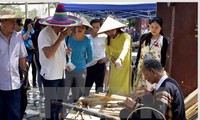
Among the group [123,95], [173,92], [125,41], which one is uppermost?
[125,41]

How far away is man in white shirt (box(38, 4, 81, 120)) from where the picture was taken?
166 inches

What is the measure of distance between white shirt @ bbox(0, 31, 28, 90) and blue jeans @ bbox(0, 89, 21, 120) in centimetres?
8

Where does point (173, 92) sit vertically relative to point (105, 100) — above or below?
above

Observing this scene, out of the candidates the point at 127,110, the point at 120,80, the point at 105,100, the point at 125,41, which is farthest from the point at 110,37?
the point at 127,110

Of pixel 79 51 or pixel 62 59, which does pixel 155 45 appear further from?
pixel 62 59

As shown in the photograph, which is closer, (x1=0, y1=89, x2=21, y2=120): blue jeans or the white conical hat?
(x1=0, y1=89, x2=21, y2=120): blue jeans

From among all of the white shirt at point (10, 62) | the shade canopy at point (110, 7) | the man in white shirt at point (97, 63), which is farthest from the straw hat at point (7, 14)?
the shade canopy at point (110, 7)

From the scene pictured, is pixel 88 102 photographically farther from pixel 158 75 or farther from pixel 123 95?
pixel 158 75

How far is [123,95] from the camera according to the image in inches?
177

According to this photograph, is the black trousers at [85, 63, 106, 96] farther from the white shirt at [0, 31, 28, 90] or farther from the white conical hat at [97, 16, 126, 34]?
the white shirt at [0, 31, 28, 90]

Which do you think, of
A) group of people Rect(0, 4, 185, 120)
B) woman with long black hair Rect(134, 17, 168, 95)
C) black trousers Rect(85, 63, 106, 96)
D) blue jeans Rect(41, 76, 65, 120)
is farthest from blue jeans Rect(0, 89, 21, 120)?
black trousers Rect(85, 63, 106, 96)

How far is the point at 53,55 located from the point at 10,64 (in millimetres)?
477

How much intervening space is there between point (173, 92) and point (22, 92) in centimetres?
205

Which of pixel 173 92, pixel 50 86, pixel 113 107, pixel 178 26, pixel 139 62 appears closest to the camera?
pixel 173 92
